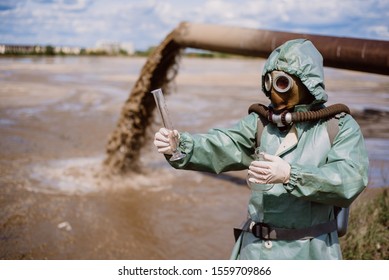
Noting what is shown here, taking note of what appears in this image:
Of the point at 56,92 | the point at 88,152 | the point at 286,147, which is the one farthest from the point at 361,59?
the point at 56,92

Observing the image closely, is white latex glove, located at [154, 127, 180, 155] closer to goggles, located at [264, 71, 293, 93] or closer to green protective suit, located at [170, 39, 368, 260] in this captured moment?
green protective suit, located at [170, 39, 368, 260]

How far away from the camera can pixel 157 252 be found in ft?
11.8

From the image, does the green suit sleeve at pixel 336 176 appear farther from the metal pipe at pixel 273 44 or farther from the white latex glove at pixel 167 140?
the metal pipe at pixel 273 44

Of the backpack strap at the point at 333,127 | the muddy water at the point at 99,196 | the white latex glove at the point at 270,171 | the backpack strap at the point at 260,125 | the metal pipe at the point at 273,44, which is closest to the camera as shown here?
the white latex glove at the point at 270,171

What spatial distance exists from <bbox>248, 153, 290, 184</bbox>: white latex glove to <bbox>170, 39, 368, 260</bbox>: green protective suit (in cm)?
5

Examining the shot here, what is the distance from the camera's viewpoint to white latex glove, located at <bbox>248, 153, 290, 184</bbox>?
4.76ft

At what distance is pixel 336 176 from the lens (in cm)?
149

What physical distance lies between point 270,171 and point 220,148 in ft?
1.15

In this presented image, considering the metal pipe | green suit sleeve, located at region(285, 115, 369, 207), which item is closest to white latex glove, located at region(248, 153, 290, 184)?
green suit sleeve, located at region(285, 115, 369, 207)

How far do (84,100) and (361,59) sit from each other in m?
8.47

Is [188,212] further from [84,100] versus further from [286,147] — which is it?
[84,100]

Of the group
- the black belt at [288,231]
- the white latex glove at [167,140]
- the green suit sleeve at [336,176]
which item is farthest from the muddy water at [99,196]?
the green suit sleeve at [336,176]

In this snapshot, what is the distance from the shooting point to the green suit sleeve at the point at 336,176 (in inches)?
58.2

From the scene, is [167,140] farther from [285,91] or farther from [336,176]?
[336,176]
